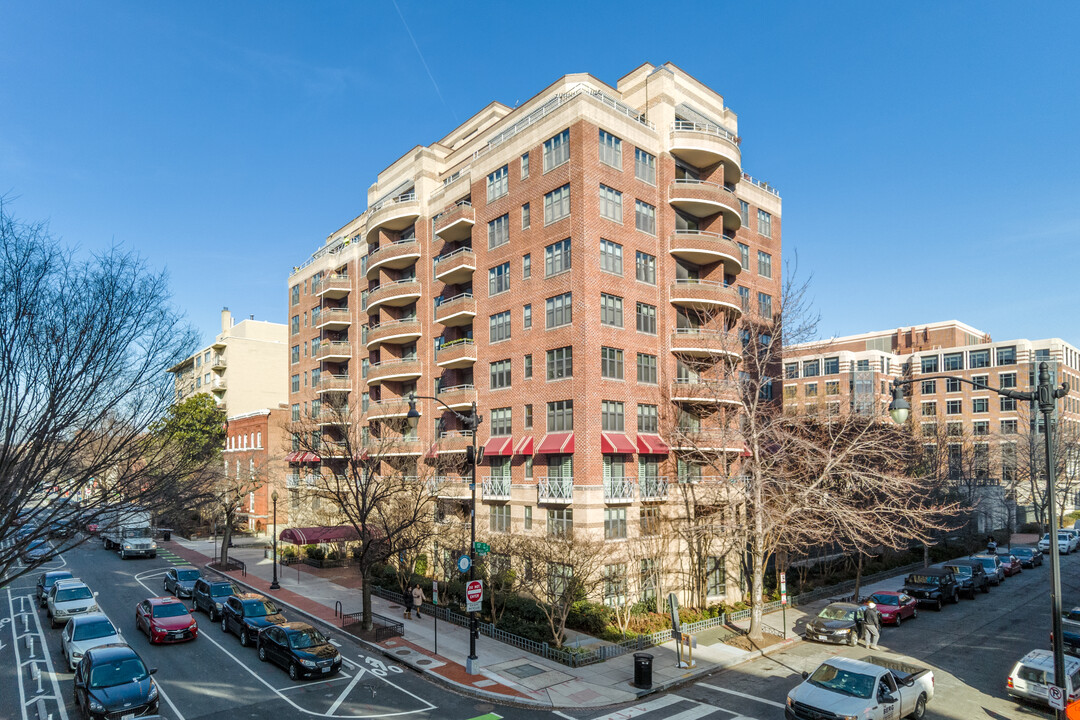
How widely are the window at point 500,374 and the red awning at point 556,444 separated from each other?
4.86 m

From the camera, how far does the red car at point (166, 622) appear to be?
24.2 meters

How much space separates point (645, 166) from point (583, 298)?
8.79 meters

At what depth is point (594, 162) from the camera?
30.4 m

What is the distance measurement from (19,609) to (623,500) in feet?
96.6

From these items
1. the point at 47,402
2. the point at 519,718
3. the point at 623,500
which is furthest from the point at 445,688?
the point at 47,402

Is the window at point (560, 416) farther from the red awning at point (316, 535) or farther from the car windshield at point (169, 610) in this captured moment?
the car windshield at point (169, 610)

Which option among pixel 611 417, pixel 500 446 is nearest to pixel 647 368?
pixel 611 417

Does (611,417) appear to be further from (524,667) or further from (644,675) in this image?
(644,675)

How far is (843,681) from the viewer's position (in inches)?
671

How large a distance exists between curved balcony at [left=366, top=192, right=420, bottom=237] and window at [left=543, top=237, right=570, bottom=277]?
14.6 metres

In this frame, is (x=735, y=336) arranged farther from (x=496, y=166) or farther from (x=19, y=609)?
(x=19, y=609)

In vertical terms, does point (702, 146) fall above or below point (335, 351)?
above

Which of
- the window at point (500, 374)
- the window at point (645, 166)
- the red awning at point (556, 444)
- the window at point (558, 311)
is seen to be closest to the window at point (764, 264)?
the window at point (645, 166)

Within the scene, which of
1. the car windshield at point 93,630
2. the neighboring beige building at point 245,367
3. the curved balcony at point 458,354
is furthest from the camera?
the neighboring beige building at point 245,367
